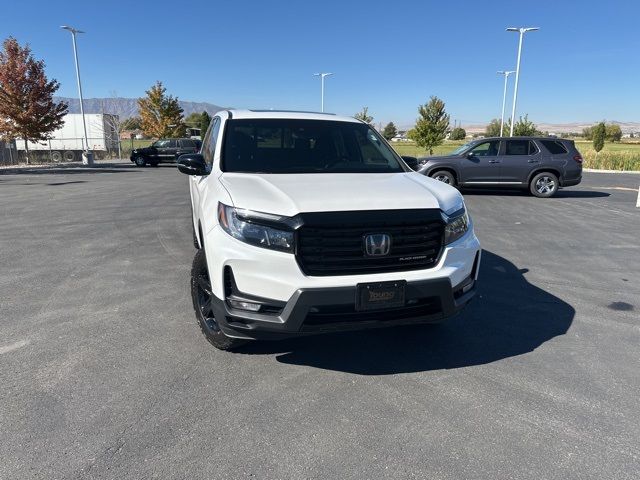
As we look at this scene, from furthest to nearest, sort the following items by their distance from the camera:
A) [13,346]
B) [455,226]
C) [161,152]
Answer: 1. [161,152]
2. [13,346]
3. [455,226]

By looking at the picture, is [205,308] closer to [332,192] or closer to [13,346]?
[332,192]

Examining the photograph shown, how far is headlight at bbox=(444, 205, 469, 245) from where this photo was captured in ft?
10.2

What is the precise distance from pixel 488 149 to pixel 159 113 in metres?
39.3

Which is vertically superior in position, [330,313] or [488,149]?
[488,149]

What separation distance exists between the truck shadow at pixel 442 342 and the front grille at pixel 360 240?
893 mm

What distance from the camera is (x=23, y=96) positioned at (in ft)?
88.1

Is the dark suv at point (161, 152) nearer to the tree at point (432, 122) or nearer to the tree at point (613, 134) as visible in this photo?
the tree at point (432, 122)

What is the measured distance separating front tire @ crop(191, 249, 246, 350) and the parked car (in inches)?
0.7

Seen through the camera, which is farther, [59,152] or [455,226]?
[59,152]

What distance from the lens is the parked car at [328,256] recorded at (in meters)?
2.77

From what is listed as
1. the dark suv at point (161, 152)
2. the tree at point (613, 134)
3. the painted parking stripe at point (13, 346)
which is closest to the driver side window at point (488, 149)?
the painted parking stripe at point (13, 346)

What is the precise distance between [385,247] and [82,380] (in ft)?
7.53

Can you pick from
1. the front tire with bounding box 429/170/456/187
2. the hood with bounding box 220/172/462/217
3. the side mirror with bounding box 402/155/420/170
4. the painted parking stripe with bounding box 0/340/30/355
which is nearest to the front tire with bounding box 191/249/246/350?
the hood with bounding box 220/172/462/217

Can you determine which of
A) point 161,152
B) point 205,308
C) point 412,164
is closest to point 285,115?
point 412,164
